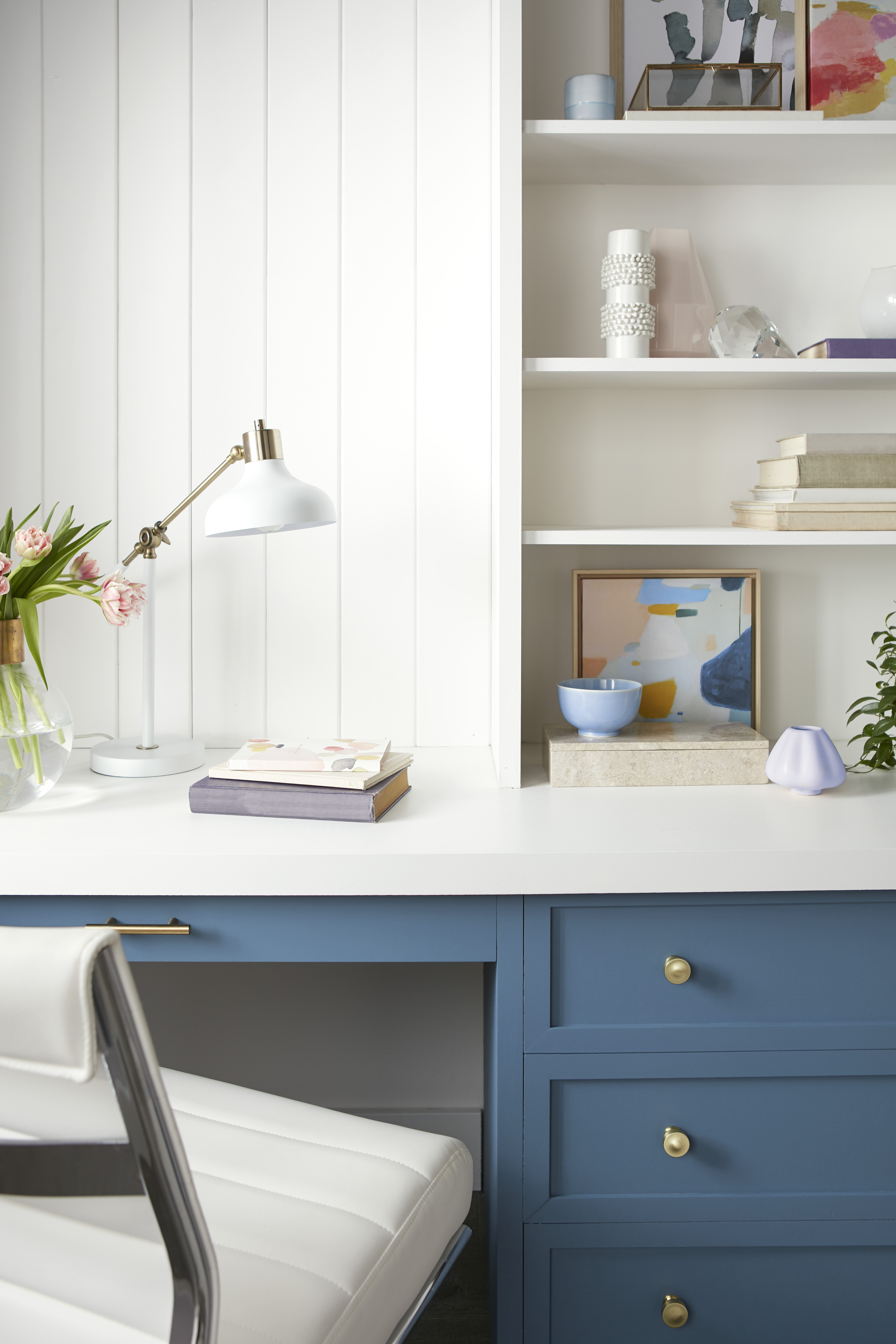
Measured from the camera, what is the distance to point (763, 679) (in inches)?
70.7

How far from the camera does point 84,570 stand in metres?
1.55

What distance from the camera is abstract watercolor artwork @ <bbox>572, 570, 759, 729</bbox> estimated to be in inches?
67.2

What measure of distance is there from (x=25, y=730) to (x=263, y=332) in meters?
0.82

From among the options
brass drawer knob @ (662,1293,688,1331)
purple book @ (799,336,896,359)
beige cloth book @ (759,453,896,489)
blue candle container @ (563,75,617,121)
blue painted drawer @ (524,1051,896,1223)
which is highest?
blue candle container @ (563,75,617,121)

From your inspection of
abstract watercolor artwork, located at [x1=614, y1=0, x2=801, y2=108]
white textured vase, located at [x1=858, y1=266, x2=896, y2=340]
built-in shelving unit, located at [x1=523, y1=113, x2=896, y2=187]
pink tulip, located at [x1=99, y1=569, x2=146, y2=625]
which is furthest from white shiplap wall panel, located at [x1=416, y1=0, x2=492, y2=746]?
white textured vase, located at [x1=858, y1=266, x2=896, y2=340]

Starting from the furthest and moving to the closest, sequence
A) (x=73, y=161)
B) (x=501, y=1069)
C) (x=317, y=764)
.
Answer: (x=73, y=161)
(x=317, y=764)
(x=501, y=1069)

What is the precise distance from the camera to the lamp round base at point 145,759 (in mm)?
1584

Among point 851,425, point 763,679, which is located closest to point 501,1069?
point 763,679

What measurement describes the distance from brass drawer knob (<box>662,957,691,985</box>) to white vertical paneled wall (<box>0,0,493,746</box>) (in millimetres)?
668

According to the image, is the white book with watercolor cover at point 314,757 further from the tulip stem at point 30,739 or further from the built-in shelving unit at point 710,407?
the built-in shelving unit at point 710,407

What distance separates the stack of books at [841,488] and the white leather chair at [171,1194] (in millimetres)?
1027

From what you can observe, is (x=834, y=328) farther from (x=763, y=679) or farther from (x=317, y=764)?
(x=317, y=764)

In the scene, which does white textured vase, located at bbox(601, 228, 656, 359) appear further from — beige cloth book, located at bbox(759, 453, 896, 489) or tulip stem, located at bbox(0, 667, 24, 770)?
tulip stem, located at bbox(0, 667, 24, 770)

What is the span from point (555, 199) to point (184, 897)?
132 centimetres
